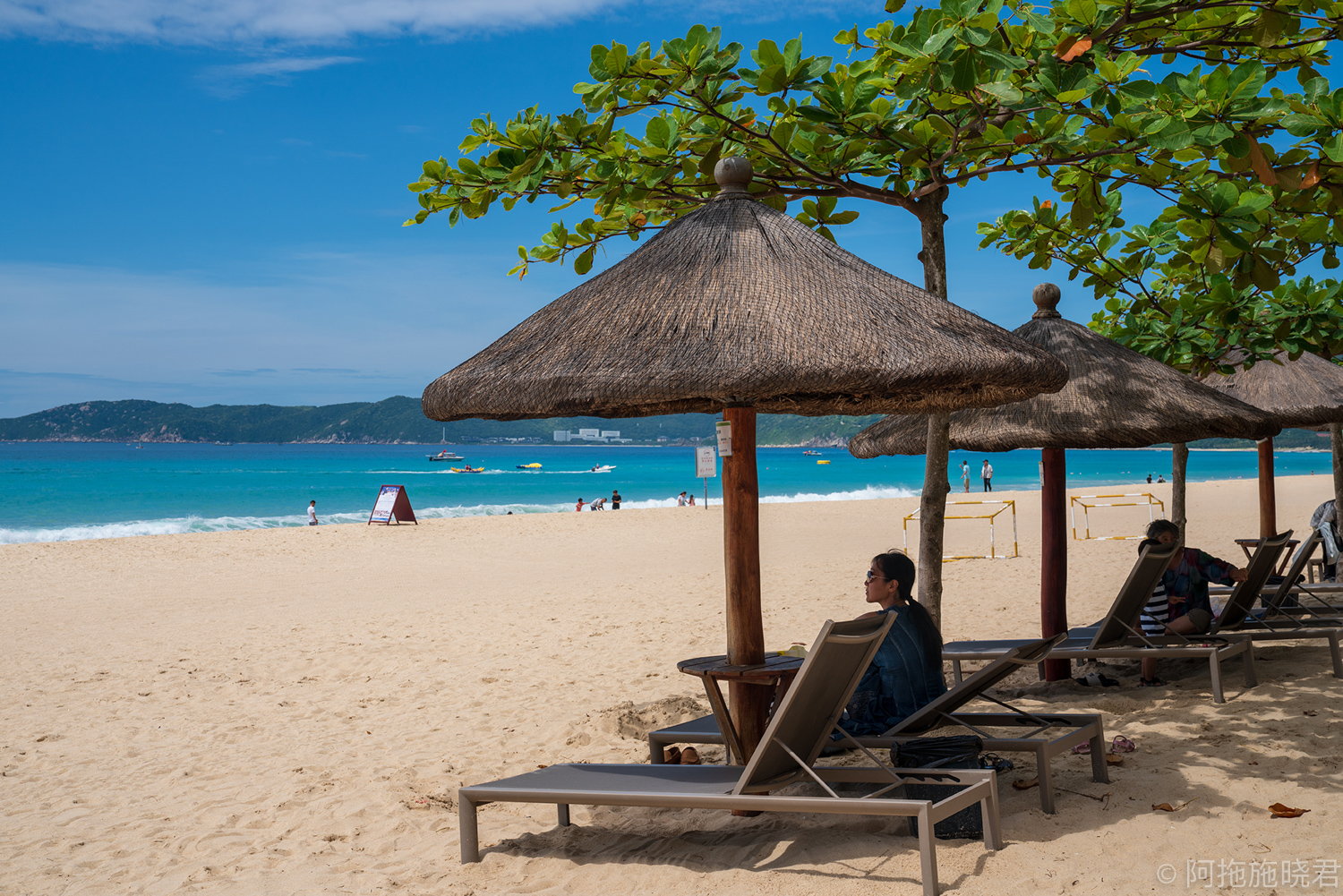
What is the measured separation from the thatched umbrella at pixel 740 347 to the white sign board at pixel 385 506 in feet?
69.0

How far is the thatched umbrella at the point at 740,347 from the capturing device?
11.1 ft

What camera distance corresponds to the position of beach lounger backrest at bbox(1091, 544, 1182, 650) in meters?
5.28

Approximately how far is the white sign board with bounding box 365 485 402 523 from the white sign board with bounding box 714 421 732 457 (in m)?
21.2

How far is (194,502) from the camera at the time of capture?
51844 millimetres

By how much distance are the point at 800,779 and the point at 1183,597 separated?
365 cm

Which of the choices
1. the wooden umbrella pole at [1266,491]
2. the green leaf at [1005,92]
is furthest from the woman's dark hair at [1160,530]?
the wooden umbrella pole at [1266,491]

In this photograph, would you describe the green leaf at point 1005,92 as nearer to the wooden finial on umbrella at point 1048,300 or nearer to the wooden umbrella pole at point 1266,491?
the wooden finial on umbrella at point 1048,300

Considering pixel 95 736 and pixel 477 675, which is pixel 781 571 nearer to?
pixel 477 675

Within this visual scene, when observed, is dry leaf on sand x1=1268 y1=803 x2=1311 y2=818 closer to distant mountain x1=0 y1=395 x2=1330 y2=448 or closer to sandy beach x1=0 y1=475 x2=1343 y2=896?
sandy beach x1=0 y1=475 x2=1343 y2=896

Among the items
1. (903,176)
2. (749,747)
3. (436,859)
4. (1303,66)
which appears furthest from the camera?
(903,176)

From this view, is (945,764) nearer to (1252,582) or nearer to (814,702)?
(814,702)

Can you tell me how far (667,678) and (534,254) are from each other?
3.23 metres

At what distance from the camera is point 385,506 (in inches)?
951

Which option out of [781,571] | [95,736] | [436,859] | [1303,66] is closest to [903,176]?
[1303,66]
